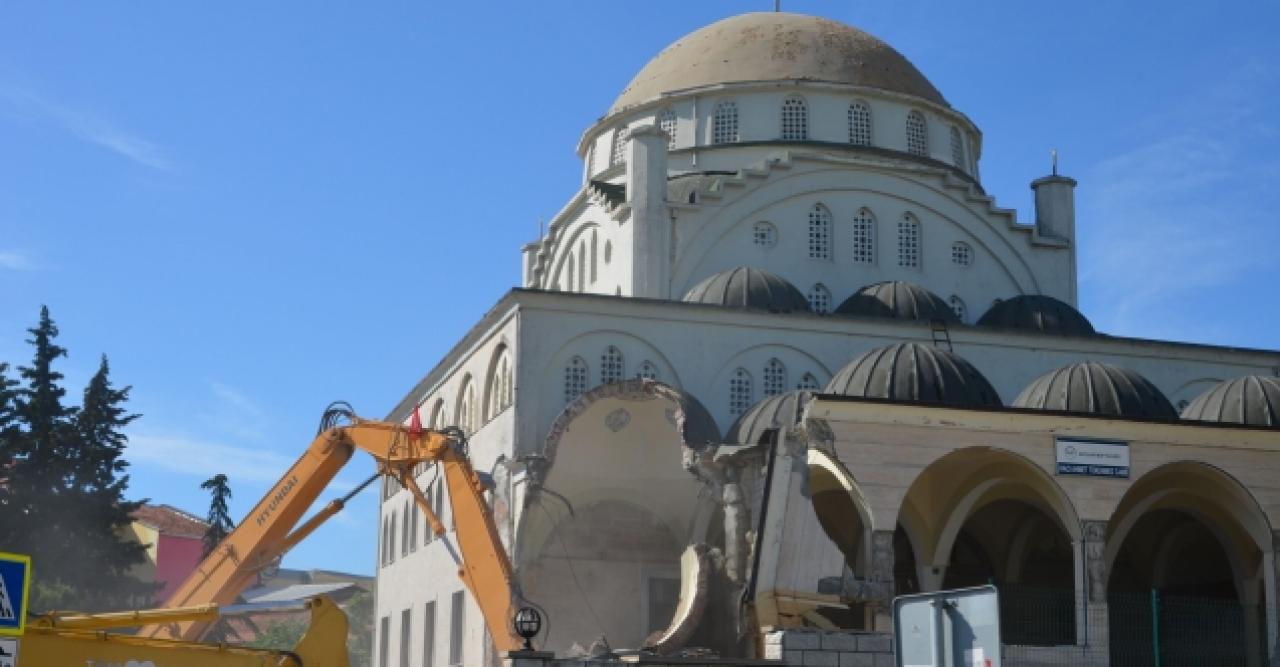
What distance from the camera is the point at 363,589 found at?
3127 inches

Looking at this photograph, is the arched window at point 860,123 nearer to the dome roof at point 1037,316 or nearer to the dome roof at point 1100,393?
the dome roof at point 1037,316

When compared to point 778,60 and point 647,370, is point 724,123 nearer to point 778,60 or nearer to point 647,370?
point 778,60

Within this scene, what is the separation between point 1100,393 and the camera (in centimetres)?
2964

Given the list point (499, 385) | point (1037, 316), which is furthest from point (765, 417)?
point (1037, 316)

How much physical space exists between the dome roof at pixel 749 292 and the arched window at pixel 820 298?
1534 millimetres

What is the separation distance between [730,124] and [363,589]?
4471 centimetres

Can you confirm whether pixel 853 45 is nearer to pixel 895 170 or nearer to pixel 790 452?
pixel 895 170

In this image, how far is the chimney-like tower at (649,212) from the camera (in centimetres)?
3644

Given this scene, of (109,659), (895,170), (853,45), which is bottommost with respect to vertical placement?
(109,659)

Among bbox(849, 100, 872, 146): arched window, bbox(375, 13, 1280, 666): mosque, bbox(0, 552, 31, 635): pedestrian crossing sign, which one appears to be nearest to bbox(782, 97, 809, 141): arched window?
bbox(375, 13, 1280, 666): mosque

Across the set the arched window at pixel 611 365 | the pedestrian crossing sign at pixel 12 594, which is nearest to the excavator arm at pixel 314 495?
the arched window at pixel 611 365

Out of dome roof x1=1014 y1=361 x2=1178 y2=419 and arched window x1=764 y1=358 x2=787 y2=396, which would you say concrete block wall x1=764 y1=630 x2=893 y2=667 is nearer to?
dome roof x1=1014 y1=361 x2=1178 y2=419

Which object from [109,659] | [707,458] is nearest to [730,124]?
[707,458]

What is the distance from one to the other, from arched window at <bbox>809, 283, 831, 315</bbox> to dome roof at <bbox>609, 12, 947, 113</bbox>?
5468 mm
